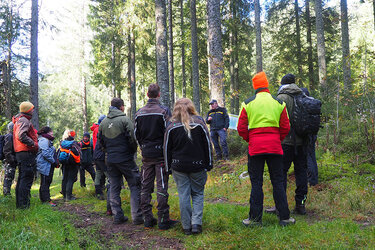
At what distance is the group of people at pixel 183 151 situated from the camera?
14.5 ft

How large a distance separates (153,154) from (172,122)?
777 mm

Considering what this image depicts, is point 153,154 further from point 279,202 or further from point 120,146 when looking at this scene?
point 279,202

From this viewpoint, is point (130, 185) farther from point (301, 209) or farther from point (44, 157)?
point (44, 157)

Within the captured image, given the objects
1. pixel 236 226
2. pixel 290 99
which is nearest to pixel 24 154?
pixel 236 226

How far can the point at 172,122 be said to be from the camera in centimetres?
457

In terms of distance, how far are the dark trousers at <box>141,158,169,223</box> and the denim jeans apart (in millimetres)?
416

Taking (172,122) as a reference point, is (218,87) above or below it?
above

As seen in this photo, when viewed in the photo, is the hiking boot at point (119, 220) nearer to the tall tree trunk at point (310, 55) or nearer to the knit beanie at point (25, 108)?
the knit beanie at point (25, 108)

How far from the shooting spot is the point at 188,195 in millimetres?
→ 4516

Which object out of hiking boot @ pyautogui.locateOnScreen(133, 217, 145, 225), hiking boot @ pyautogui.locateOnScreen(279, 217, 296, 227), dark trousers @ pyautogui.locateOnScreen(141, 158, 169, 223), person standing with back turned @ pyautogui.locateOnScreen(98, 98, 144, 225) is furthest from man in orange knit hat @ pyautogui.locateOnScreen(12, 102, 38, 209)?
hiking boot @ pyautogui.locateOnScreen(279, 217, 296, 227)

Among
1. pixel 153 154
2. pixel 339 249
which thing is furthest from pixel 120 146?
pixel 339 249

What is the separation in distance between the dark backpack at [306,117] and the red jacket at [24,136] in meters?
5.65

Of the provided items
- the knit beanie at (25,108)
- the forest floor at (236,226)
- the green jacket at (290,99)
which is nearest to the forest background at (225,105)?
the forest floor at (236,226)

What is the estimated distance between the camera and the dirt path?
4109 millimetres
